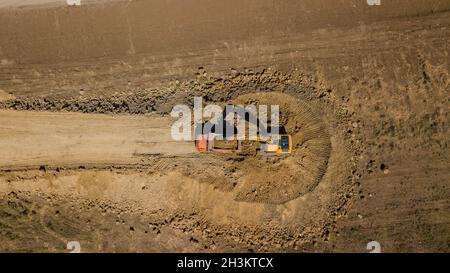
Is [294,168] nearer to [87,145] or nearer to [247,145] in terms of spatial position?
[247,145]

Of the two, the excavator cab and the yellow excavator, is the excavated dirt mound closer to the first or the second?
the yellow excavator

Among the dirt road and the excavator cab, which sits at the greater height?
the dirt road

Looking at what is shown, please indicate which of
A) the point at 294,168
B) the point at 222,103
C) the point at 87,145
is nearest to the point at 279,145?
the point at 294,168

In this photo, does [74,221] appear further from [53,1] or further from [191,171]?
[53,1]

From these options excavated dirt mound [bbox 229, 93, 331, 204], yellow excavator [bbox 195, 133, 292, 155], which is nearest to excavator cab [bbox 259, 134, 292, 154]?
yellow excavator [bbox 195, 133, 292, 155]

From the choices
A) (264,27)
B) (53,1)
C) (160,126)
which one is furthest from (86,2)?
(264,27)

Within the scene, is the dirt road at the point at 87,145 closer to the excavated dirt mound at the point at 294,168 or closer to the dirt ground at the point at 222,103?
the dirt ground at the point at 222,103
